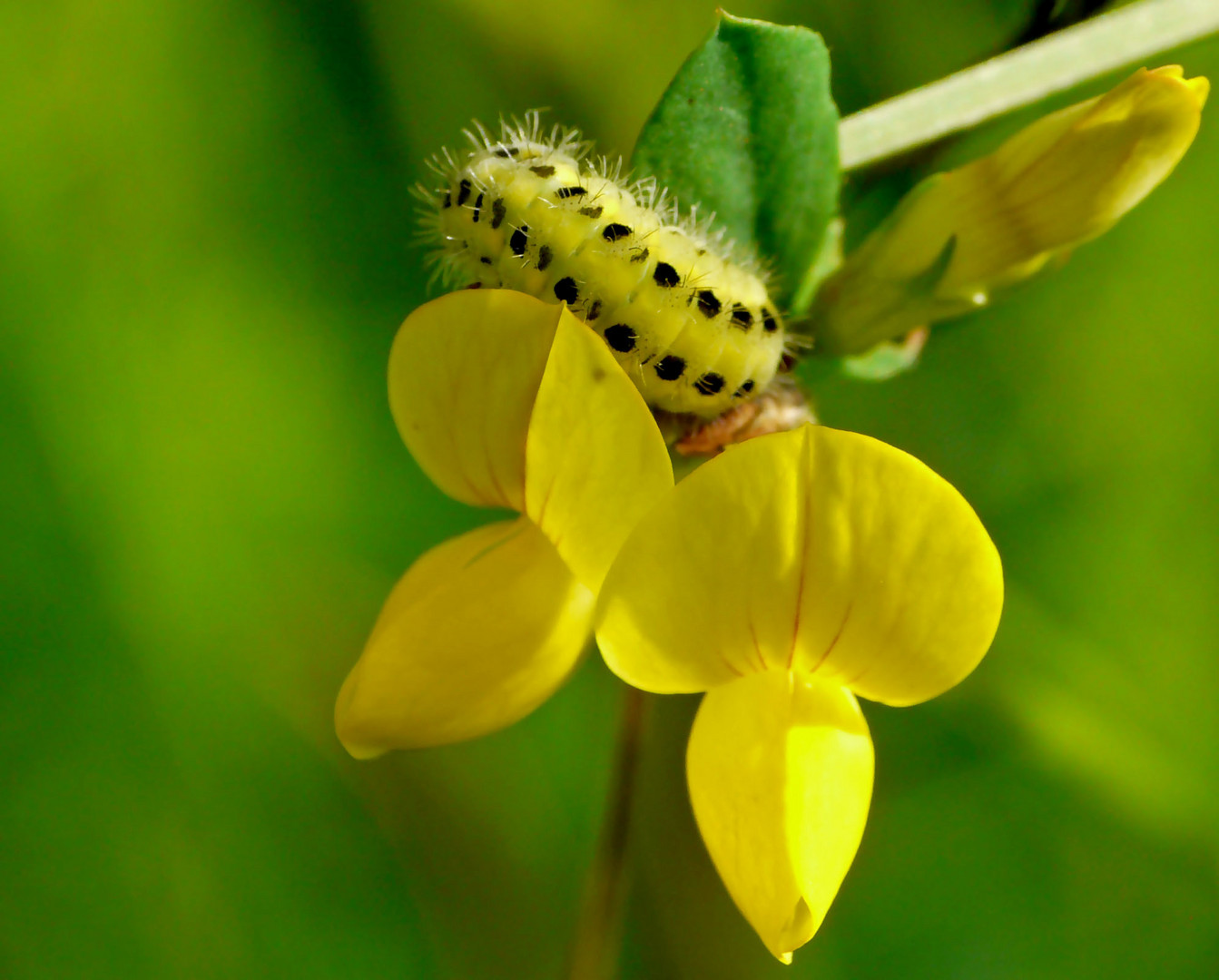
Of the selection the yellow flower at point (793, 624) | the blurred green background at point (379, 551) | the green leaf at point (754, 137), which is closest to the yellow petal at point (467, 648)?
the yellow flower at point (793, 624)

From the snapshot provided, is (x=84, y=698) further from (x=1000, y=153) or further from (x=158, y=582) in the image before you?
(x=1000, y=153)

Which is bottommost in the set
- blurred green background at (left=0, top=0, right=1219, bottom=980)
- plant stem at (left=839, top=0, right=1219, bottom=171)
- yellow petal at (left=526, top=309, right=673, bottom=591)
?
blurred green background at (left=0, top=0, right=1219, bottom=980)

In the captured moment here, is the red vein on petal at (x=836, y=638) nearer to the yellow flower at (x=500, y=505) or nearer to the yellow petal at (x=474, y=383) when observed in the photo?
the yellow flower at (x=500, y=505)

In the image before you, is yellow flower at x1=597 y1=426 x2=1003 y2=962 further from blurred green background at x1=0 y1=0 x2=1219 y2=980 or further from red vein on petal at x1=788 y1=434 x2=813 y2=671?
blurred green background at x1=0 y1=0 x2=1219 y2=980

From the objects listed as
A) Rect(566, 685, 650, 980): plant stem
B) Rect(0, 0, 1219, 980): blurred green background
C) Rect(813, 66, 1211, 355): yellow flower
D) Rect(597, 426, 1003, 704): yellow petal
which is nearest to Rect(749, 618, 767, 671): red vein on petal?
Rect(597, 426, 1003, 704): yellow petal

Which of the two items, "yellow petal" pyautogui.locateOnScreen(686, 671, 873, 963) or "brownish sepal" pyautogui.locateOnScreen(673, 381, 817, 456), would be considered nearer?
"yellow petal" pyautogui.locateOnScreen(686, 671, 873, 963)

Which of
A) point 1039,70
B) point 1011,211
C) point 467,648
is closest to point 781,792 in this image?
point 467,648
